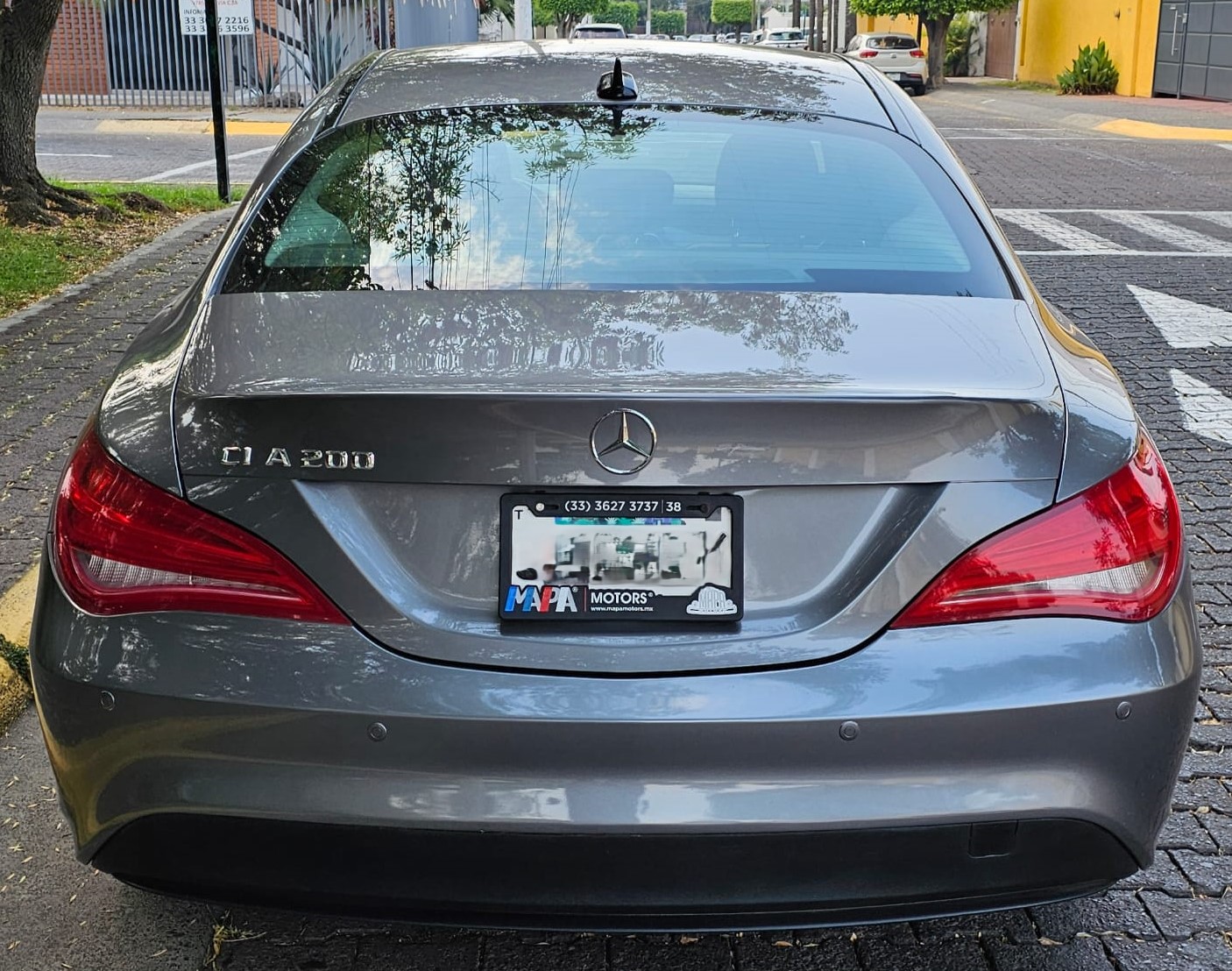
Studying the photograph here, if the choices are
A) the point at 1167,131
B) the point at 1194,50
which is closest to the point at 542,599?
the point at 1167,131

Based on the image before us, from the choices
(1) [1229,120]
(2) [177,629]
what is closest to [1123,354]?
(2) [177,629]

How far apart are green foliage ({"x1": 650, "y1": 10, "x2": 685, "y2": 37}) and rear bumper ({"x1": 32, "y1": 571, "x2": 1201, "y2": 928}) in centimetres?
12847

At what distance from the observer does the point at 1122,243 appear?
11.5 metres

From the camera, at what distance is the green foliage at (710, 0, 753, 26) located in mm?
116250

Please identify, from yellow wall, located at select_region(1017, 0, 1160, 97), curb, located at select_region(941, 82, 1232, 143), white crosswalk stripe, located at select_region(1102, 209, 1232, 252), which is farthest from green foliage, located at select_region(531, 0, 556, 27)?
white crosswalk stripe, located at select_region(1102, 209, 1232, 252)

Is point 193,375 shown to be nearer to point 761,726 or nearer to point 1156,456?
point 761,726

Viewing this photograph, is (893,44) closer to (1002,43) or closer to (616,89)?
(1002,43)

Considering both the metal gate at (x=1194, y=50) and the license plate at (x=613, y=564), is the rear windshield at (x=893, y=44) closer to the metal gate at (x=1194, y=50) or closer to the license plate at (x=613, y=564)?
the metal gate at (x=1194, y=50)

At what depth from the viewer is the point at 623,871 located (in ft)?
6.97

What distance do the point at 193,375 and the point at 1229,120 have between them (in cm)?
2527

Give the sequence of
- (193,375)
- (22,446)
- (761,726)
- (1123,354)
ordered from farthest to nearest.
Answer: (1123,354) → (22,446) → (193,375) → (761,726)

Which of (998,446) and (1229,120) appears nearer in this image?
(998,446)

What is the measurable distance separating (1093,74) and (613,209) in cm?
3436

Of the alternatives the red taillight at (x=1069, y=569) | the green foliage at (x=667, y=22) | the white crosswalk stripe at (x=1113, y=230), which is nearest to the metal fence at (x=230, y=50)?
the white crosswalk stripe at (x=1113, y=230)
